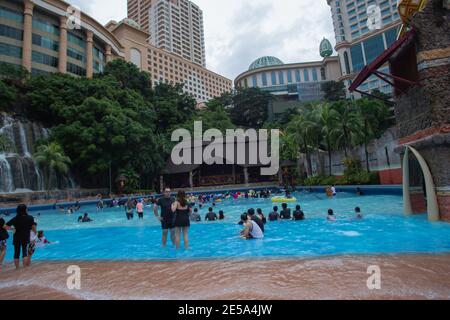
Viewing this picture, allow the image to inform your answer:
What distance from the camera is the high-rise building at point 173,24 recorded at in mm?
113750

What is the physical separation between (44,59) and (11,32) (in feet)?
18.6

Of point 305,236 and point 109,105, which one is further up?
point 109,105

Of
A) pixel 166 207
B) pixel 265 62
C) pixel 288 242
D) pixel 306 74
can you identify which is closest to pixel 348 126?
pixel 288 242

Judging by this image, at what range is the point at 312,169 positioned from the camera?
34719mm

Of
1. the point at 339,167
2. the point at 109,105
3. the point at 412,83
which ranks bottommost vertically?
the point at 339,167

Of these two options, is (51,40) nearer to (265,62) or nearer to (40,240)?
(40,240)

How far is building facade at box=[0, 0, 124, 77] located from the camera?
43.9 metres

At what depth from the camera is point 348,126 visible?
26250 millimetres

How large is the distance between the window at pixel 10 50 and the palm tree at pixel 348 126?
5108 centimetres

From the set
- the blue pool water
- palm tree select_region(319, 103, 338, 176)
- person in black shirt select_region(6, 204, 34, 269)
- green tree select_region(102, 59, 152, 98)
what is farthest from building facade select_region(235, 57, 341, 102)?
person in black shirt select_region(6, 204, 34, 269)
